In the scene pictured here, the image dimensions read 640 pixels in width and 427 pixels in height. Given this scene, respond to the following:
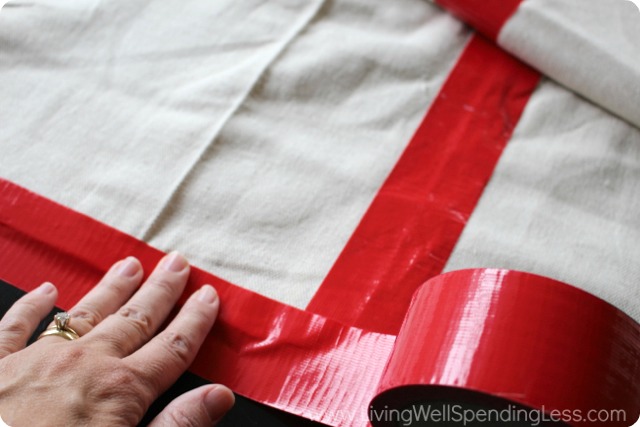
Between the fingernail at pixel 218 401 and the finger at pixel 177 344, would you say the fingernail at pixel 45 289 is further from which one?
the fingernail at pixel 218 401

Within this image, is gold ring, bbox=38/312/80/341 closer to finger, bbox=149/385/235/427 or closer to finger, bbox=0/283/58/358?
finger, bbox=0/283/58/358

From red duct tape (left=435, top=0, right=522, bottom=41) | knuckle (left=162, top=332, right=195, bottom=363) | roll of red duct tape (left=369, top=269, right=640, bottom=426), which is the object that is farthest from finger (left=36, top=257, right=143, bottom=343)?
red duct tape (left=435, top=0, right=522, bottom=41)

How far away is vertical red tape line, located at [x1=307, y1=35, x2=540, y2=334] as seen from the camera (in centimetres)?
96

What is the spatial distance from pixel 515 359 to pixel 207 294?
449 millimetres

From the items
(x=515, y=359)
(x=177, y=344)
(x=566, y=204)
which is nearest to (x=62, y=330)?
(x=177, y=344)

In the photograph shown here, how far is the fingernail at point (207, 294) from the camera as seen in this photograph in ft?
3.03

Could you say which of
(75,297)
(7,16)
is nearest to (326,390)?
(75,297)

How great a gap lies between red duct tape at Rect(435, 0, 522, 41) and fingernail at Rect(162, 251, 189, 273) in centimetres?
73

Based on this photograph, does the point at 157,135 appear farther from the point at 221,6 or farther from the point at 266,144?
the point at 221,6

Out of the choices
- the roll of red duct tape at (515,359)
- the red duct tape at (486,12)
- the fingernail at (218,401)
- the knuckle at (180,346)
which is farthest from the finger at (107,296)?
the red duct tape at (486,12)

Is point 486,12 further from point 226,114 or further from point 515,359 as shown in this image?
point 515,359

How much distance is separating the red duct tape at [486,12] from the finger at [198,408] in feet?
2.75

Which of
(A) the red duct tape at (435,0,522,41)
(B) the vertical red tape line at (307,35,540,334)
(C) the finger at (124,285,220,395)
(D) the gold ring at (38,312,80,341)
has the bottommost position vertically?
(D) the gold ring at (38,312,80,341)

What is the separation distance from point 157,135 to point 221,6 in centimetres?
33
